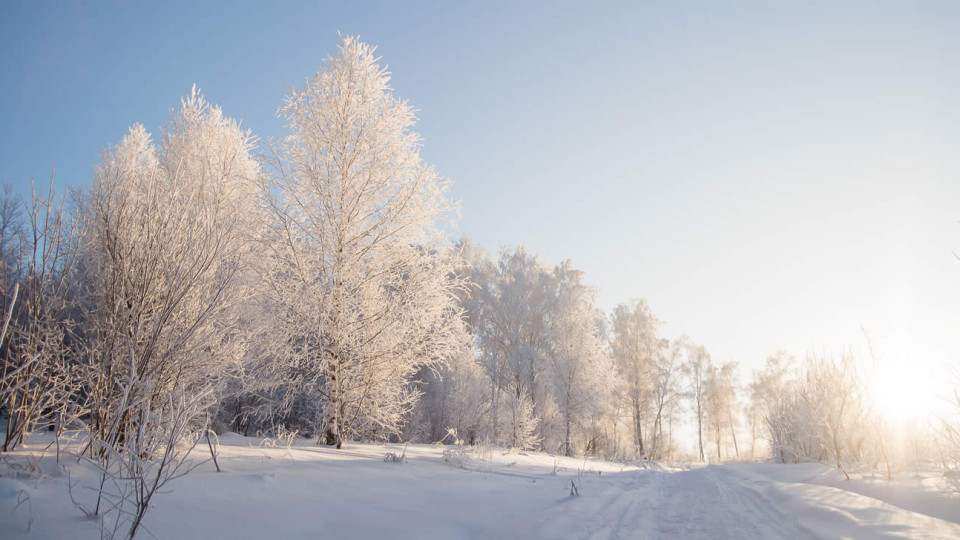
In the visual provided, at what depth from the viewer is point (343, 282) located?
775 cm

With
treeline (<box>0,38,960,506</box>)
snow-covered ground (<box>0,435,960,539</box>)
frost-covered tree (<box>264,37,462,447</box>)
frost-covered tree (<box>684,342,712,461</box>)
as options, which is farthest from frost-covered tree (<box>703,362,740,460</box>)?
frost-covered tree (<box>264,37,462,447</box>)

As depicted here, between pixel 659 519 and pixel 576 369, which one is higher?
pixel 576 369

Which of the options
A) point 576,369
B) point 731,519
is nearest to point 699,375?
point 576,369

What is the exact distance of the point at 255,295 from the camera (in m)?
7.64

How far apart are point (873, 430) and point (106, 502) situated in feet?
49.5

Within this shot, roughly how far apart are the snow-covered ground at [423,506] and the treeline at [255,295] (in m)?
0.36

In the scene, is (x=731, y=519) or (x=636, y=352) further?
(x=636, y=352)

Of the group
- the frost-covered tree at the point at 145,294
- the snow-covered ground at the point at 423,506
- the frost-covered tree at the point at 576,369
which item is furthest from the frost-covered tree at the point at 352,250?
the frost-covered tree at the point at 576,369

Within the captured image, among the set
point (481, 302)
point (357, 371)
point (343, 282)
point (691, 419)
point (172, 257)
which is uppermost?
point (481, 302)

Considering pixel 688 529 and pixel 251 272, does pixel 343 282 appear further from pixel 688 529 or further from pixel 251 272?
pixel 688 529

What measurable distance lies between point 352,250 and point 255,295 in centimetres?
183

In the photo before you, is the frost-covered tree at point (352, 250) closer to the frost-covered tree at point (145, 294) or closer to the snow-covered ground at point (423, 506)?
the snow-covered ground at point (423, 506)

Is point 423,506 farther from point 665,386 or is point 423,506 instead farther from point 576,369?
point 665,386

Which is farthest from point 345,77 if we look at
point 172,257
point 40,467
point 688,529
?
point 688,529
